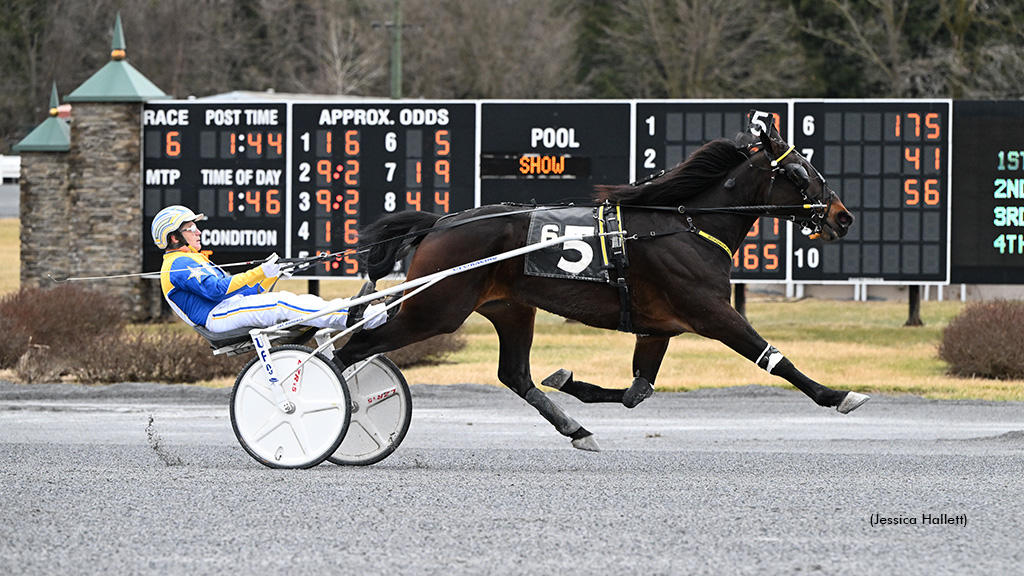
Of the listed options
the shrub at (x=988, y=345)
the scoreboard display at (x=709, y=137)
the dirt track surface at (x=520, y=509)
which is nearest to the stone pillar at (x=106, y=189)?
the scoreboard display at (x=709, y=137)

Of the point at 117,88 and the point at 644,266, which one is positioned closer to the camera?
the point at 644,266

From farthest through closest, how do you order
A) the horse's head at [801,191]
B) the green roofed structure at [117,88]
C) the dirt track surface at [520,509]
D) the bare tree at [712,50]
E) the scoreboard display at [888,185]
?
the bare tree at [712,50]
the green roofed structure at [117,88]
the scoreboard display at [888,185]
the horse's head at [801,191]
the dirt track surface at [520,509]

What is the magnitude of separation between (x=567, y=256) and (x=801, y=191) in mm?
1420

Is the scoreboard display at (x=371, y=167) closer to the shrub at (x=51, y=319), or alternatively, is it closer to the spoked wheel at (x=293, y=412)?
the shrub at (x=51, y=319)

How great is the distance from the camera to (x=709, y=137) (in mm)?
17875

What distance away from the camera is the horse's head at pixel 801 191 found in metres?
7.95

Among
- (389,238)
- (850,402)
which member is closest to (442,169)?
(389,238)

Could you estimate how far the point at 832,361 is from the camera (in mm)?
17094

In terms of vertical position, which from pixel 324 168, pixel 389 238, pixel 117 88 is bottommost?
pixel 389 238

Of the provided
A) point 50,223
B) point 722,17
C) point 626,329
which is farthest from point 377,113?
point 722,17

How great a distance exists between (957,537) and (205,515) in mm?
2896

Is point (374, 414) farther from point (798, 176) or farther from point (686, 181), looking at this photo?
point (798, 176)

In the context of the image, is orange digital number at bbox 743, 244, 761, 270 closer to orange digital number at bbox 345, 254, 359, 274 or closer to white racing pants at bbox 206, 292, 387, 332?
orange digital number at bbox 345, 254, 359, 274

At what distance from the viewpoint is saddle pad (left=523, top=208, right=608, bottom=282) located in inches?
303
